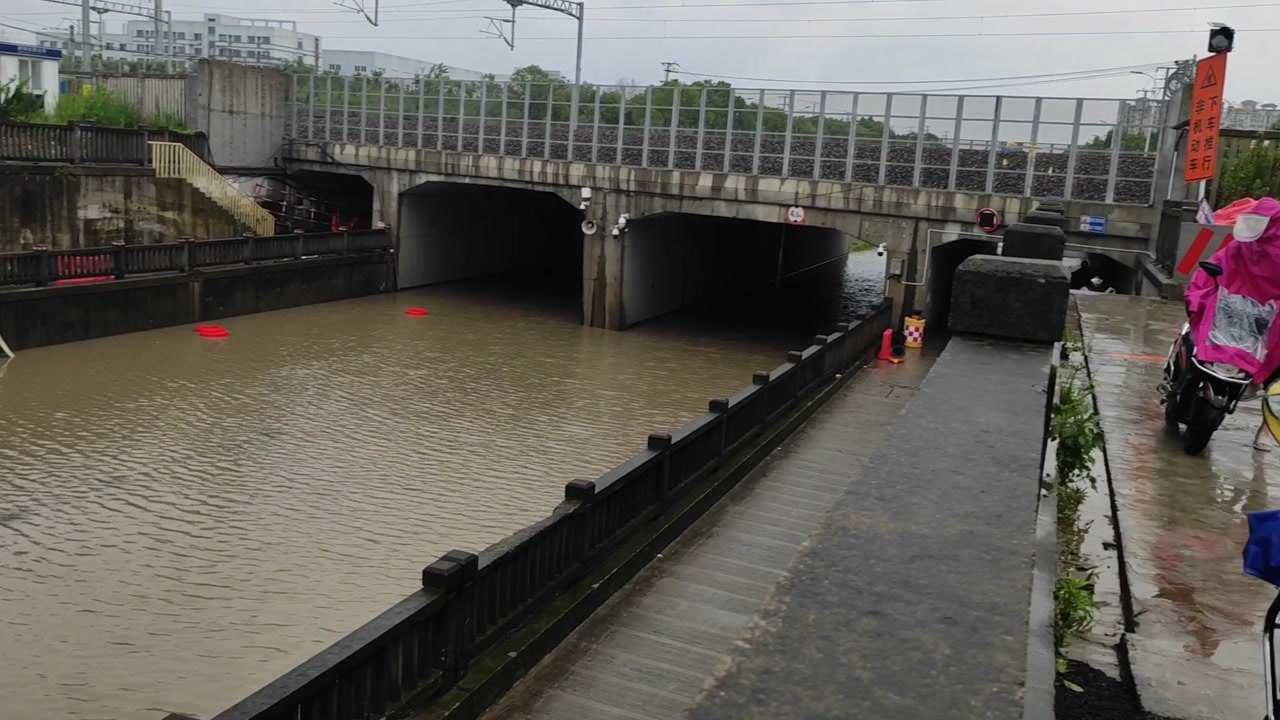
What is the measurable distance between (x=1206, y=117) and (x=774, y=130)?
1109 centimetres

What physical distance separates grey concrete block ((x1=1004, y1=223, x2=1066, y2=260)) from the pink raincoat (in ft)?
5.13

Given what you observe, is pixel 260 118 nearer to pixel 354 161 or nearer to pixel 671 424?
pixel 354 161

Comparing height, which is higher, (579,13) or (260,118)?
(579,13)

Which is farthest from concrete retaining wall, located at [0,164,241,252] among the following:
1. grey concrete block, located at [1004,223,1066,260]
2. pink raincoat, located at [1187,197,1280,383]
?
pink raincoat, located at [1187,197,1280,383]

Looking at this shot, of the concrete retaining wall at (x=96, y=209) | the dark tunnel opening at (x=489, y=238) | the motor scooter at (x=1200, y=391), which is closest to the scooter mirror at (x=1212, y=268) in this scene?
the motor scooter at (x=1200, y=391)

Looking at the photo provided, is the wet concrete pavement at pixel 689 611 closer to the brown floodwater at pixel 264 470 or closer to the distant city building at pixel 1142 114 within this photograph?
the brown floodwater at pixel 264 470

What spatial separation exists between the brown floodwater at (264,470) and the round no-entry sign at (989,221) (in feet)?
18.4

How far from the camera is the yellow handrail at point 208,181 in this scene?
96.0ft

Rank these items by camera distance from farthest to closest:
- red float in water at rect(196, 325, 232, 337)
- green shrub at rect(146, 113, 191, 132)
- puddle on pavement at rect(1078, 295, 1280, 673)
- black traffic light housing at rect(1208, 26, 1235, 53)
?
green shrub at rect(146, 113, 191, 132) → red float in water at rect(196, 325, 232, 337) → black traffic light housing at rect(1208, 26, 1235, 53) → puddle on pavement at rect(1078, 295, 1280, 673)

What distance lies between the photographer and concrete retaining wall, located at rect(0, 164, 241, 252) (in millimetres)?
25562

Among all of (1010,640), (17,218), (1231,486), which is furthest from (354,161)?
(1010,640)

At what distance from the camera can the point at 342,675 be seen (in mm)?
5211

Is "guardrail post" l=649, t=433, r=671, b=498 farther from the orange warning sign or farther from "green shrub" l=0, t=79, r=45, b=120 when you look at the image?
"green shrub" l=0, t=79, r=45, b=120

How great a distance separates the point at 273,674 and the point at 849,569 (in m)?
5.74
